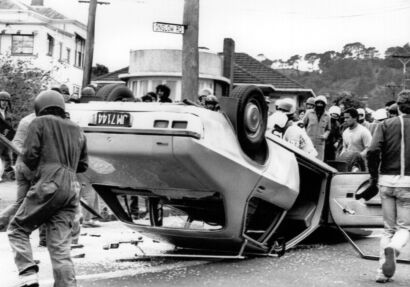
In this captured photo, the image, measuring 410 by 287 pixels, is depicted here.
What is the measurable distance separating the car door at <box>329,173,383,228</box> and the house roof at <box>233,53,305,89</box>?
104 feet

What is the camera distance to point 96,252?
313 inches

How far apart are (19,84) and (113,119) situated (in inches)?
586

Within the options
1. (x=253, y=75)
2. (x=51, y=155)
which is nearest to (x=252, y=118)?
(x=51, y=155)

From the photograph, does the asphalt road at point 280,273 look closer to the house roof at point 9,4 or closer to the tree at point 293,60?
the house roof at point 9,4

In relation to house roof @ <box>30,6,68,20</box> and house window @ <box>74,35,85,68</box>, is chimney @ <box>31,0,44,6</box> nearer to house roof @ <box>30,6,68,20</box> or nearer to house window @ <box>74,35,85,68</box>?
house roof @ <box>30,6,68,20</box>

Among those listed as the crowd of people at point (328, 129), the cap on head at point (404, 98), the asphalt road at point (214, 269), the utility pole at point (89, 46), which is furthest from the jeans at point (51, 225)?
the utility pole at point (89, 46)

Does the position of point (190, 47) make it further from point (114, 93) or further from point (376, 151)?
point (376, 151)

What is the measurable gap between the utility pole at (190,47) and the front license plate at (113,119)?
5.63 meters

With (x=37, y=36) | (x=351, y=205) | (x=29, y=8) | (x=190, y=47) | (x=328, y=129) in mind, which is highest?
(x=29, y=8)

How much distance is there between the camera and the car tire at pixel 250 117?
696 centimetres

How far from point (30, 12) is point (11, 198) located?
36.9 m

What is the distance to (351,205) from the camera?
8.28m

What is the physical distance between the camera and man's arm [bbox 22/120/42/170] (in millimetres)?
5547

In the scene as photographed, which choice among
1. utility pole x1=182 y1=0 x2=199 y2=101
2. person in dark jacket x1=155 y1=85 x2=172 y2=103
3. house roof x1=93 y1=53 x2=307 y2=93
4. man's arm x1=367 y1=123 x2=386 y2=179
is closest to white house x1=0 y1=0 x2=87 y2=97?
house roof x1=93 y1=53 x2=307 y2=93
